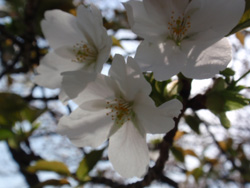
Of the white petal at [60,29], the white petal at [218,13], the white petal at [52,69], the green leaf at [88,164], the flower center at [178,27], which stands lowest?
the green leaf at [88,164]

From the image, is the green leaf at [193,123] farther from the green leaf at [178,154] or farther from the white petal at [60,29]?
the white petal at [60,29]

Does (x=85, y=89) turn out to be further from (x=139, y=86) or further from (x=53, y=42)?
(x=53, y=42)

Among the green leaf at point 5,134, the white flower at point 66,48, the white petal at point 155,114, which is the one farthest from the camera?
the green leaf at point 5,134

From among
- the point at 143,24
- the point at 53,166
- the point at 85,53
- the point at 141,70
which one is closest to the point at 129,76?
the point at 141,70

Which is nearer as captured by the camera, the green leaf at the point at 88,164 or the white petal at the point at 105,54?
the white petal at the point at 105,54

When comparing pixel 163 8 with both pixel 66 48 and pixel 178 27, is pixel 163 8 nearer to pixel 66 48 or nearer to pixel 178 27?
pixel 178 27

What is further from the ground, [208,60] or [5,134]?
[208,60]

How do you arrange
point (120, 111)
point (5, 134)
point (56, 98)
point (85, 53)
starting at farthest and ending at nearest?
point (56, 98) → point (5, 134) → point (85, 53) → point (120, 111)

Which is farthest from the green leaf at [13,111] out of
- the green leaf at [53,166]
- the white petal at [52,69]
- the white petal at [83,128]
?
the white petal at [83,128]
